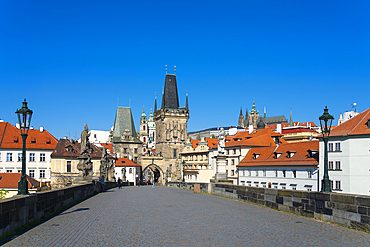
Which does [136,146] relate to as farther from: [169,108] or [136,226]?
[136,226]

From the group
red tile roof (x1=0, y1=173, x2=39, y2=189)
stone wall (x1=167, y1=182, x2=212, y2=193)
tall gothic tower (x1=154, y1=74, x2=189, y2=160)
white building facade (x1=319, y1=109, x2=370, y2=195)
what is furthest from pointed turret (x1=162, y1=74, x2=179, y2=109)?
stone wall (x1=167, y1=182, x2=212, y2=193)

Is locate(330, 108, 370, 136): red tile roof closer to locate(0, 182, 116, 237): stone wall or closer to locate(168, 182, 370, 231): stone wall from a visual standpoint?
locate(168, 182, 370, 231): stone wall

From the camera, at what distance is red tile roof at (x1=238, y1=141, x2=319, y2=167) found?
5353 centimetres

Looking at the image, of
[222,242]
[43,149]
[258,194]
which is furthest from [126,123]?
[222,242]

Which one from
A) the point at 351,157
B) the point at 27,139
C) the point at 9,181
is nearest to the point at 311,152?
the point at 351,157

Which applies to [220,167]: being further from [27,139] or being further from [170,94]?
[170,94]

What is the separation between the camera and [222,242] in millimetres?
9086

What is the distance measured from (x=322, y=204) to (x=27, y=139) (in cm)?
7049

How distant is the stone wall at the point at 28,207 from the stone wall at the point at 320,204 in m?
8.17

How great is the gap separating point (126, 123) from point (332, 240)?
4331 inches

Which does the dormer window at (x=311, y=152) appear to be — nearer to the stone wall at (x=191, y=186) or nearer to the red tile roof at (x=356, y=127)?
the red tile roof at (x=356, y=127)


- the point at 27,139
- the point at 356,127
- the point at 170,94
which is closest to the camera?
the point at 356,127

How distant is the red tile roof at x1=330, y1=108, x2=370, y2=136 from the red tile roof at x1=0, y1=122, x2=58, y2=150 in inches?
1977

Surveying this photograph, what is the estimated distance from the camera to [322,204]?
1235 cm
